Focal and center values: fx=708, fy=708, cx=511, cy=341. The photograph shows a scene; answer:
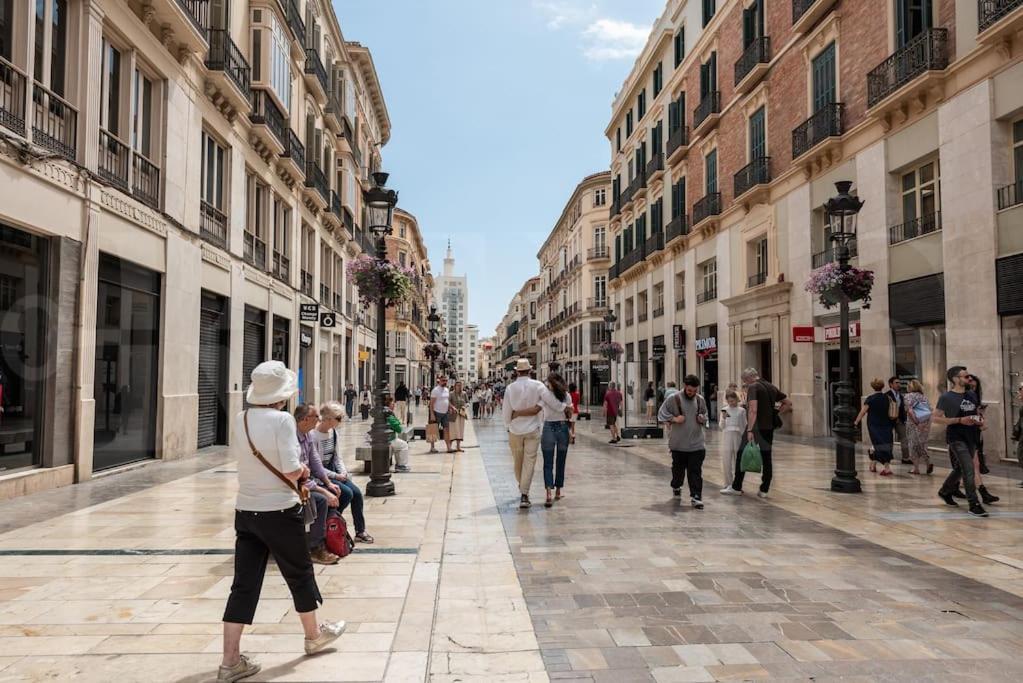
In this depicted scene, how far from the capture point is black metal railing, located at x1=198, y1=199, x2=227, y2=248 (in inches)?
613

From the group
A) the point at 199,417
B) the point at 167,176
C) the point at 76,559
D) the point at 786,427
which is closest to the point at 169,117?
the point at 167,176

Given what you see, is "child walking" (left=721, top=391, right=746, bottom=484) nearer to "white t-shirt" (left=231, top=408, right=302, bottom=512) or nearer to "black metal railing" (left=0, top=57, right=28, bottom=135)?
"white t-shirt" (left=231, top=408, right=302, bottom=512)

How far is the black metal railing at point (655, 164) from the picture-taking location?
3253cm

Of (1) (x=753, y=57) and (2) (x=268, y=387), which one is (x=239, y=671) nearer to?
(2) (x=268, y=387)

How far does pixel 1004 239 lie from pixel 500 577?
38.8ft

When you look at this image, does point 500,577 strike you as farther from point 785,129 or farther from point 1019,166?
point 785,129

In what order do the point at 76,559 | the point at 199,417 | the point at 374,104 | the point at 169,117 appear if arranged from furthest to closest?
1. the point at 374,104
2. the point at 199,417
3. the point at 169,117
4. the point at 76,559

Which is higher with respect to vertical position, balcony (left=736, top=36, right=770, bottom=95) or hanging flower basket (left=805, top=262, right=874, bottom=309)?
balcony (left=736, top=36, right=770, bottom=95)

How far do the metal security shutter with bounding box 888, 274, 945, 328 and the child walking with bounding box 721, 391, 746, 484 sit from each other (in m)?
7.07

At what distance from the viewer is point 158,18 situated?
12.8 meters

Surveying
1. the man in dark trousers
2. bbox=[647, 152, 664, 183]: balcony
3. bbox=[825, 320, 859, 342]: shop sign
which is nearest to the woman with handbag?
the man in dark trousers

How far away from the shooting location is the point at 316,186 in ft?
83.3

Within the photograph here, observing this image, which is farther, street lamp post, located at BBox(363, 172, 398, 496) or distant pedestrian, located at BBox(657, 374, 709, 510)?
street lamp post, located at BBox(363, 172, 398, 496)

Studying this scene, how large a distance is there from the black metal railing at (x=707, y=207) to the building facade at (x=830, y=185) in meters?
0.08
